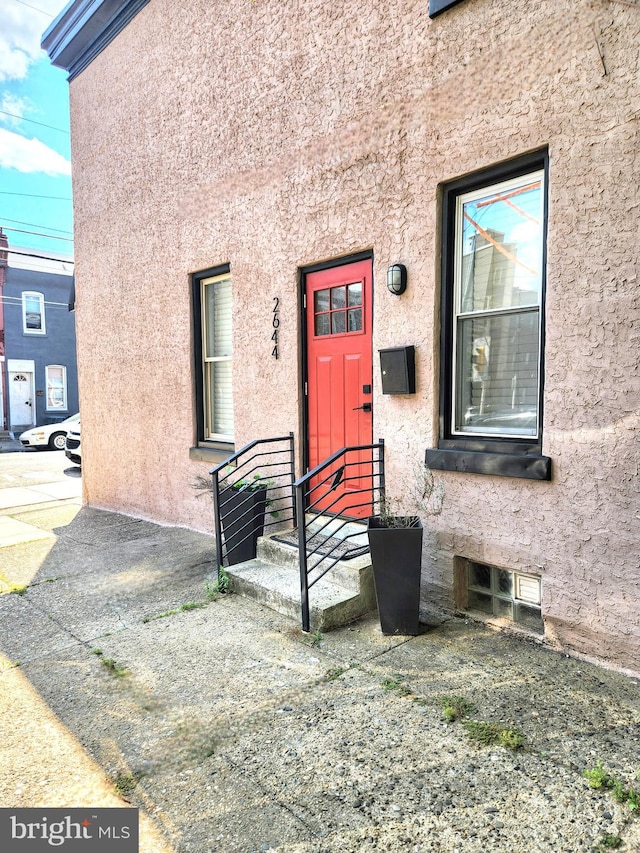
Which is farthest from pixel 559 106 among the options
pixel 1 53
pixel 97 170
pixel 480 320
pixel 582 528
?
pixel 1 53

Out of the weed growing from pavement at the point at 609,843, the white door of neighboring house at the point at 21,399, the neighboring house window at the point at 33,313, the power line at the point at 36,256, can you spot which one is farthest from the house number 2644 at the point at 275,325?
the neighboring house window at the point at 33,313

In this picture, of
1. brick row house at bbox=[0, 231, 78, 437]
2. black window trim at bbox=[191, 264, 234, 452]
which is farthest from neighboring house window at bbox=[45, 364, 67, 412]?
black window trim at bbox=[191, 264, 234, 452]

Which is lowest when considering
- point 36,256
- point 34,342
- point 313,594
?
point 313,594

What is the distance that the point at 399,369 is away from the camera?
155 inches

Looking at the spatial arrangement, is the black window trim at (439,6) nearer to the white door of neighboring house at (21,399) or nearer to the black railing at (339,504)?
the black railing at (339,504)

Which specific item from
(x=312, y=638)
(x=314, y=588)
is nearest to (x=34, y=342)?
(x=314, y=588)

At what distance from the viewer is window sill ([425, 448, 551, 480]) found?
3.25 metres

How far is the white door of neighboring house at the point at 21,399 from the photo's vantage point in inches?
794

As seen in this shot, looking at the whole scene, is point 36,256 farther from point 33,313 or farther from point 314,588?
point 314,588

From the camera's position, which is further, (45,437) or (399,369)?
(45,437)

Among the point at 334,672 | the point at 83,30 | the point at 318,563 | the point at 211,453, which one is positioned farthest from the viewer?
the point at 83,30

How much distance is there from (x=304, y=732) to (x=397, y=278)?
293cm

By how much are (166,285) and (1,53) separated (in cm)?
1193

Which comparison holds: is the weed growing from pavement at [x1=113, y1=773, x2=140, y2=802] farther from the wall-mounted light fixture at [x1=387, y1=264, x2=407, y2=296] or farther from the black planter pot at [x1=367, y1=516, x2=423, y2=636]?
the wall-mounted light fixture at [x1=387, y1=264, x2=407, y2=296]
